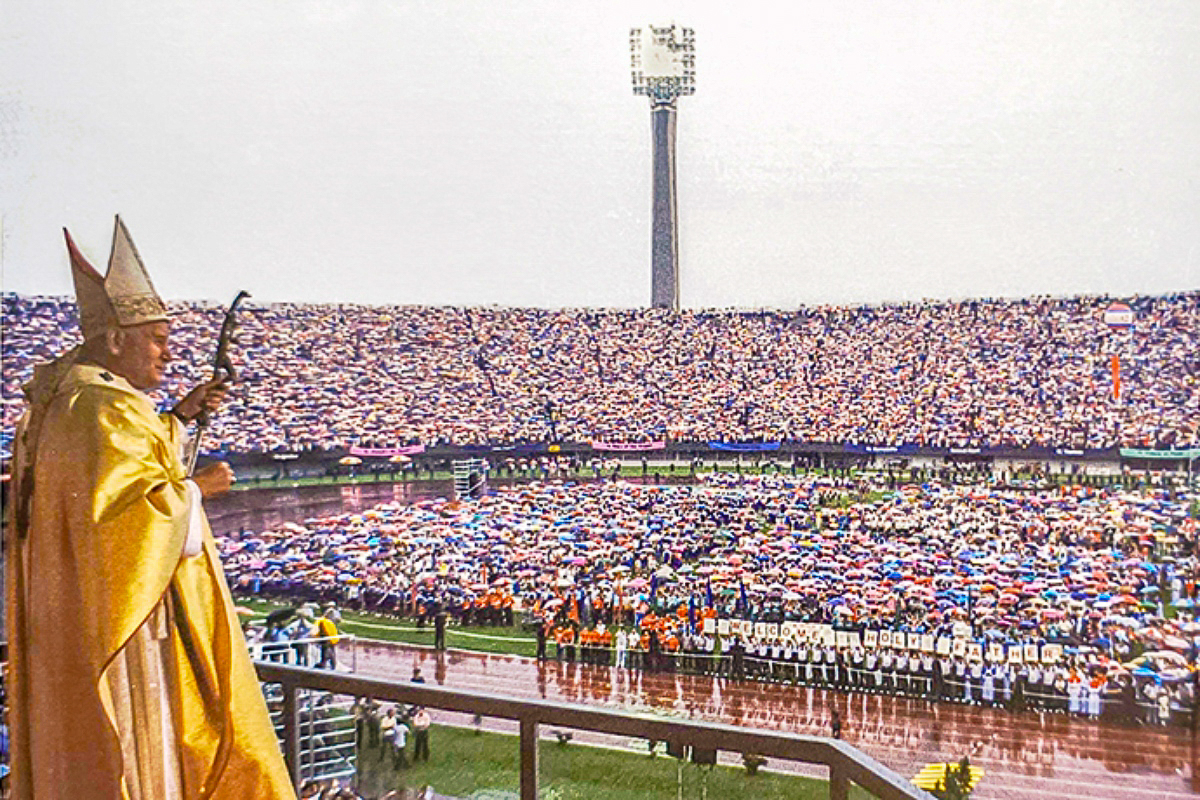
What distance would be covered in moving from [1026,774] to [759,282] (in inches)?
87.7

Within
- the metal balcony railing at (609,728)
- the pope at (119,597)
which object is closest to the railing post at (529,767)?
the metal balcony railing at (609,728)

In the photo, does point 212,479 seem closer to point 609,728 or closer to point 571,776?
point 609,728

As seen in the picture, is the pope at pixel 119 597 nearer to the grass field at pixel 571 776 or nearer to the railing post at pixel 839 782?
the railing post at pixel 839 782

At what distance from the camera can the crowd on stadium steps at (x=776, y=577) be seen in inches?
172

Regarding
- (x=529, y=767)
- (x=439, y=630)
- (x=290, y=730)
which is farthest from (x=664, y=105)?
(x=529, y=767)

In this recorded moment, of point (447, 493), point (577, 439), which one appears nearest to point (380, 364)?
point (447, 493)

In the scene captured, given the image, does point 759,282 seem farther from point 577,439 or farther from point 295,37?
point 295,37

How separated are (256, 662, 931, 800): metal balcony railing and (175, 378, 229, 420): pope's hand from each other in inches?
20.5

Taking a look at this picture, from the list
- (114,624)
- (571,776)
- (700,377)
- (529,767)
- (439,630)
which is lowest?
(571,776)

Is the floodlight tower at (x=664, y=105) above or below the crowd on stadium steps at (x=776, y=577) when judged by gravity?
above

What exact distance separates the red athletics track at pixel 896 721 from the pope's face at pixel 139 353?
259cm

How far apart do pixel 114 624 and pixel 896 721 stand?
340 cm

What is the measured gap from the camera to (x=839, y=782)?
1324 mm

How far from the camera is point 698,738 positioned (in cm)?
145
